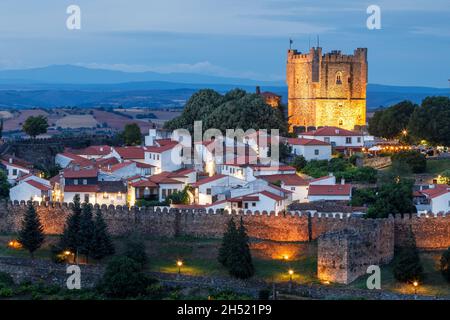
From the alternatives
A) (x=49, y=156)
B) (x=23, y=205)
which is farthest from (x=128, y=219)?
(x=49, y=156)

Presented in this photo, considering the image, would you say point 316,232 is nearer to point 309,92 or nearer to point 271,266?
point 271,266

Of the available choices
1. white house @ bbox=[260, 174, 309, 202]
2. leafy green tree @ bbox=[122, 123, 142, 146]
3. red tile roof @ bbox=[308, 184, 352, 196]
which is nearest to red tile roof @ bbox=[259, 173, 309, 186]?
white house @ bbox=[260, 174, 309, 202]

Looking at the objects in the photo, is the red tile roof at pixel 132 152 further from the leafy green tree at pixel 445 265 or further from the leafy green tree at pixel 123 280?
the leafy green tree at pixel 445 265

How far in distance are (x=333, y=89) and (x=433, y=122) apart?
1097 cm

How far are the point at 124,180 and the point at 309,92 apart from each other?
739 inches

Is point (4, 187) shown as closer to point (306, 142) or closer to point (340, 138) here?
point (306, 142)

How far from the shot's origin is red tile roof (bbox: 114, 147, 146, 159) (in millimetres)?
54688

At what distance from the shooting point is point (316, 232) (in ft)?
133

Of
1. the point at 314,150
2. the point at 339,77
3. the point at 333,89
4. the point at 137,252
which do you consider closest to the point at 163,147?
the point at 314,150

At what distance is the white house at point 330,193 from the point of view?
1742 inches

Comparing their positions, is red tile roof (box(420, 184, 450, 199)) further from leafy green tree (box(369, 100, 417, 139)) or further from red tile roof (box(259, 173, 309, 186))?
leafy green tree (box(369, 100, 417, 139))

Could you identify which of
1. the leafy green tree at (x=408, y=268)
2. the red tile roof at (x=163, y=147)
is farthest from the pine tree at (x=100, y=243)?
the red tile roof at (x=163, y=147)

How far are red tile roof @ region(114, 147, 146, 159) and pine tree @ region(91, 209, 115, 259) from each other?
13.6 meters

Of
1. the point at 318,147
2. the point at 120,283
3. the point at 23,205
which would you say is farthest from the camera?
the point at 318,147
